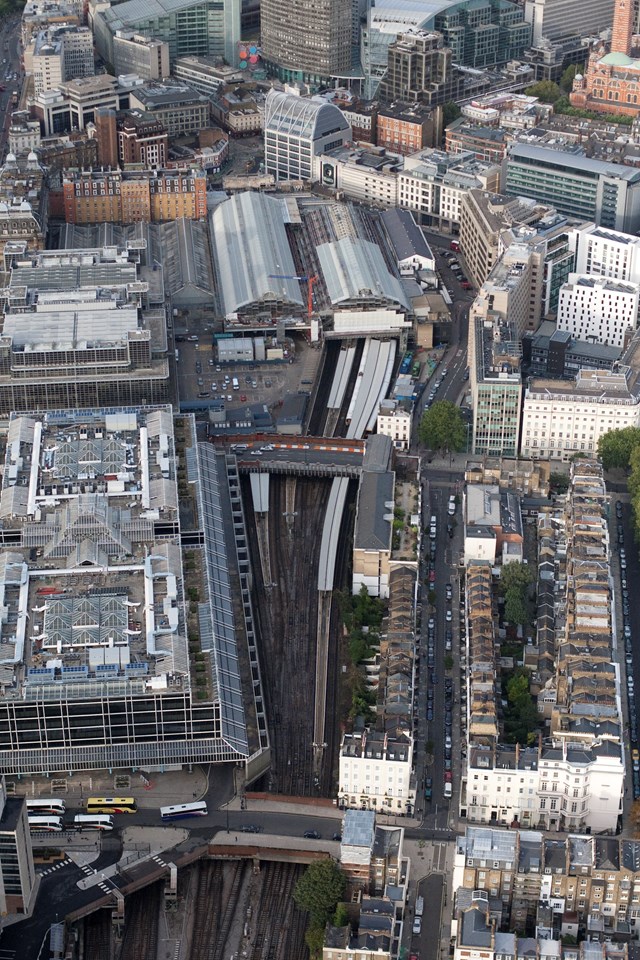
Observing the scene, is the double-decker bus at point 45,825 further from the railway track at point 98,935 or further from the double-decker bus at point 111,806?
the railway track at point 98,935

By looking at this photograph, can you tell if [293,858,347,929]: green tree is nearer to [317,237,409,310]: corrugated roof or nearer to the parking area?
the parking area

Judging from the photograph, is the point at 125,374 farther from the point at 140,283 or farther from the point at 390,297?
the point at 390,297

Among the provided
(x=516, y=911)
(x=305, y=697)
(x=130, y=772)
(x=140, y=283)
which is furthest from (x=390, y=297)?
(x=516, y=911)

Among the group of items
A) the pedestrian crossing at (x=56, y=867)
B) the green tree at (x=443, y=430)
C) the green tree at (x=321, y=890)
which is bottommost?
the pedestrian crossing at (x=56, y=867)

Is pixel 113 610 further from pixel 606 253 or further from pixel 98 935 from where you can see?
pixel 606 253

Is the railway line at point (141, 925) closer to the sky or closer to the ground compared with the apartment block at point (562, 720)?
closer to the ground

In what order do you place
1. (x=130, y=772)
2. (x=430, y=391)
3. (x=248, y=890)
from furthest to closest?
(x=430, y=391)
(x=130, y=772)
(x=248, y=890)

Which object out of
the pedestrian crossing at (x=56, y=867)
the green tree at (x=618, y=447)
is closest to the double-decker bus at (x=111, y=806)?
the pedestrian crossing at (x=56, y=867)
